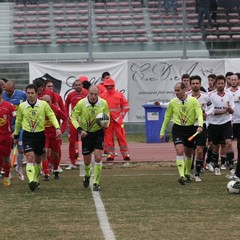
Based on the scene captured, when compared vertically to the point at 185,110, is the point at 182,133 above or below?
below

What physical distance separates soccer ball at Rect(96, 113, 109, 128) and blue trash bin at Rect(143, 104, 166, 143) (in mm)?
11670

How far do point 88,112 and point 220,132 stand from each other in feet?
12.1

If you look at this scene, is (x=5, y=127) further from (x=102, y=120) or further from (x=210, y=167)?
(x=210, y=167)

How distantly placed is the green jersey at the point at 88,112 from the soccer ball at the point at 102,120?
0.11 metres

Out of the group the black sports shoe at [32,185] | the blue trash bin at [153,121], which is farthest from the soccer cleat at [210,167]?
the blue trash bin at [153,121]

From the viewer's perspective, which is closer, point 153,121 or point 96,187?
point 96,187

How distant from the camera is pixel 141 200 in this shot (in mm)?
13812

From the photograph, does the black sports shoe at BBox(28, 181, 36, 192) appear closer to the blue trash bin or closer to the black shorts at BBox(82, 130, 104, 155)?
the black shorts at BBox(82, 130, 104, 155)

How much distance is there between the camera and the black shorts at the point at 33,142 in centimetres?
1564

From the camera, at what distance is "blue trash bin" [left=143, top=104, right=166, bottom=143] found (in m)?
27.4

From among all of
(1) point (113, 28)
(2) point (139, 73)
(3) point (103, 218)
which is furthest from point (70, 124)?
(1) point (113, 28)

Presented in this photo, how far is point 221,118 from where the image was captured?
60.2 ft

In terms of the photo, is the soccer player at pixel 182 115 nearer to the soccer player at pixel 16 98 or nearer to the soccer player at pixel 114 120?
the soccer player at pixel 16 98

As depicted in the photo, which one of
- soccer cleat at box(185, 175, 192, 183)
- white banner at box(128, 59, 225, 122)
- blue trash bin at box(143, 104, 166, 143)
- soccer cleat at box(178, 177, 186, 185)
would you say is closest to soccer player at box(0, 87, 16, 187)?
soccer cleat at box(178, 177, 186, 185)
